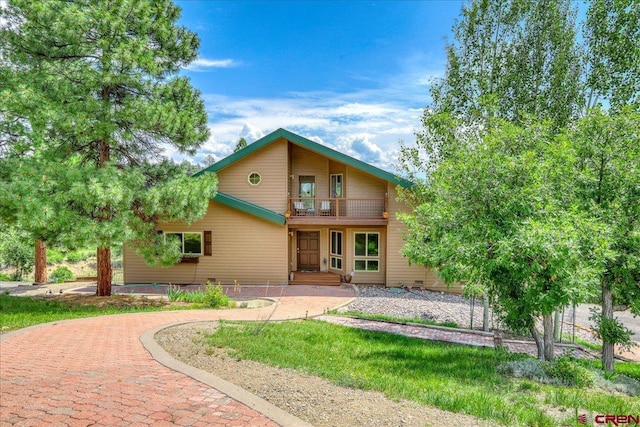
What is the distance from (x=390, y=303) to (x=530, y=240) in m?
8.62

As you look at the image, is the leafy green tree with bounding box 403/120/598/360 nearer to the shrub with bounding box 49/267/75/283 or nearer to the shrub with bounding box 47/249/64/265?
the shrub with bounding box 49/267/75/283

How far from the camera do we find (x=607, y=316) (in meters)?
7.93

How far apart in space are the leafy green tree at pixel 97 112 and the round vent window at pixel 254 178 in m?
3.89

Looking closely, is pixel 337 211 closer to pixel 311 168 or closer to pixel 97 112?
pixel 311 168

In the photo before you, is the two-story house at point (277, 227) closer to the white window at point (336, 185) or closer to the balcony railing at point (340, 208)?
the balcony railing at point (340, 208)

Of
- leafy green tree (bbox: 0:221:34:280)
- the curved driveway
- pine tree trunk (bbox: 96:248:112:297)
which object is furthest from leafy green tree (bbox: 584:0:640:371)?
leafy green tree (bbox: 0:221:34:280)

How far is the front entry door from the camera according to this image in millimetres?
18844

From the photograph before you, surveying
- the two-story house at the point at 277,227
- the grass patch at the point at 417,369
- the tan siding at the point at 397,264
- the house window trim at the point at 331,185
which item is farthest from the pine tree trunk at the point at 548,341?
the house window trim at the point at 331,185

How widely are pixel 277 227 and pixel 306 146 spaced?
385 centimetres

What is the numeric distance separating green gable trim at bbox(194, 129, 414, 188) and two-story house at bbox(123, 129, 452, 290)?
0.04 meters

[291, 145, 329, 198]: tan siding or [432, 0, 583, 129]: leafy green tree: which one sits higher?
[432, 0, 583, 129]: leafy green tree

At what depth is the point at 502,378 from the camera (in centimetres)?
621

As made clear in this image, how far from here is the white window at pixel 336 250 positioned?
18109 millimetres

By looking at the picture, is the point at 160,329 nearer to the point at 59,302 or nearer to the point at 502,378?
the point at 59,302
